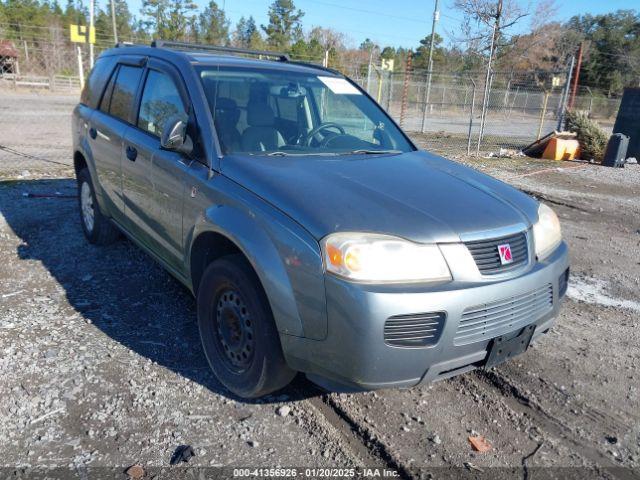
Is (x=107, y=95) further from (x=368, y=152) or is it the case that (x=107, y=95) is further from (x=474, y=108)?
(x=474, y=108)

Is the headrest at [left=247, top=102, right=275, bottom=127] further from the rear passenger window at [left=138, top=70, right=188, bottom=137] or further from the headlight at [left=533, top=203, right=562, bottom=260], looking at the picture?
the headlight at [left=533, top=203, right=562, bottom=260]

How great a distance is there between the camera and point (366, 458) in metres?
2.63

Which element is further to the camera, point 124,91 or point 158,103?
point 124,91

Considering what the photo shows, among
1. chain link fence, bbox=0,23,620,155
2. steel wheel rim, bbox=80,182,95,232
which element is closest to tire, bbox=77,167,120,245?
steel wheel rim, bbox=80,182,95,232

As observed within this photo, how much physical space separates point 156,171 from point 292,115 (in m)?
1.01

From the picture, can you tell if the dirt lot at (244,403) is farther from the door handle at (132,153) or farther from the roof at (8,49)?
→ the roof at (8,49)

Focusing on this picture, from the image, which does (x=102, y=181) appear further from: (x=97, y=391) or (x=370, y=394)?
(x=370, y=394)

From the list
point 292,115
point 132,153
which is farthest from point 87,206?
point 292,115

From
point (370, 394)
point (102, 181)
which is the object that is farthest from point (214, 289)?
point (102, 181)

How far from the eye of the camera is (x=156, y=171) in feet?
11.8

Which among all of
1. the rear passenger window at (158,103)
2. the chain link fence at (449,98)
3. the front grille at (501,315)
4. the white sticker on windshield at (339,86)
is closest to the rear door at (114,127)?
the rear passenger window at (158,103)

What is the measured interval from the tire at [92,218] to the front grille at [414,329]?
3.48m

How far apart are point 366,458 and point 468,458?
512 millimetres

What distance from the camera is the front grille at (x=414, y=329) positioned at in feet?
7.73
